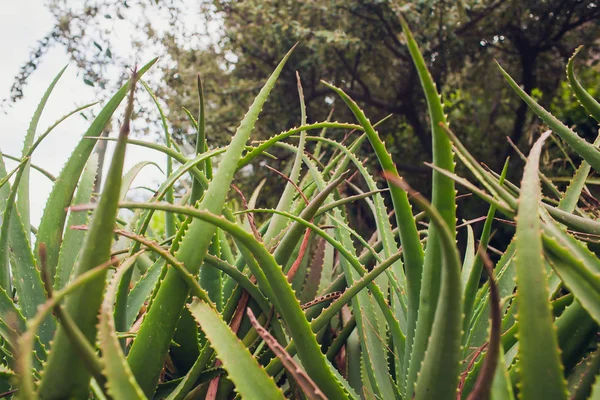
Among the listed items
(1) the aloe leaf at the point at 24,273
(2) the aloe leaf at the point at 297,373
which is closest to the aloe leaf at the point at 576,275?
(2) the aloe leaf at the point at 297,373

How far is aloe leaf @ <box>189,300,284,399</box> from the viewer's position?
0.31m

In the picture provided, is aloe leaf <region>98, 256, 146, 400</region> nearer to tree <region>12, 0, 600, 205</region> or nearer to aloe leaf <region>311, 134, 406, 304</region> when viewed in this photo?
aloe leaf <region>311, 134, 406, 304</region>

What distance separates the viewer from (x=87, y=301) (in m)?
0.28

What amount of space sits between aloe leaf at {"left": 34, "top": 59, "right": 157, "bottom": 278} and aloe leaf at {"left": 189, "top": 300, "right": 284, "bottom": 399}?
254 millimetres

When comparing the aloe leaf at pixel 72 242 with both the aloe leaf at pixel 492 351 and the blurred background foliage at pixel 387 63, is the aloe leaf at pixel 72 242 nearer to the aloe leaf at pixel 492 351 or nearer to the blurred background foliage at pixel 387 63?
the aloe leaf at pixel 492 351

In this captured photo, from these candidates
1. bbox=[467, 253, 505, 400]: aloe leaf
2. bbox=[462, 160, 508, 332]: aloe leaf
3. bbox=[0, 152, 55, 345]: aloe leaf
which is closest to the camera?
bbox=[467, 253, 505, 400]: aloe leaf

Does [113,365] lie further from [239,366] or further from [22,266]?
[22,266]

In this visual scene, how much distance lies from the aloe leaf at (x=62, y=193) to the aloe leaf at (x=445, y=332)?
0.34 meters

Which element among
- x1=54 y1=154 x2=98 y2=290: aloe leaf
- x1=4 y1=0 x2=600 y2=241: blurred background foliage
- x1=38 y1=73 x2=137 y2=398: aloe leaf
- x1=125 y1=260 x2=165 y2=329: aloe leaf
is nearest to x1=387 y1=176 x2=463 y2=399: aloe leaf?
x1=38 y1=73 x2=137 y2=398: aloe leaf

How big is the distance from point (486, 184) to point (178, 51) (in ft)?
14.7

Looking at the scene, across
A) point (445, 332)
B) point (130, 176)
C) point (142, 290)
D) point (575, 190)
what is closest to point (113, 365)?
point (445, 332)

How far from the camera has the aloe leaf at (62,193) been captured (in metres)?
0.48

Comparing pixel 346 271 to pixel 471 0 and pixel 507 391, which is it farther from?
pixel 471 0

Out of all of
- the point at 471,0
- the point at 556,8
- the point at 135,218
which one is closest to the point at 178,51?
the point at 471,0
